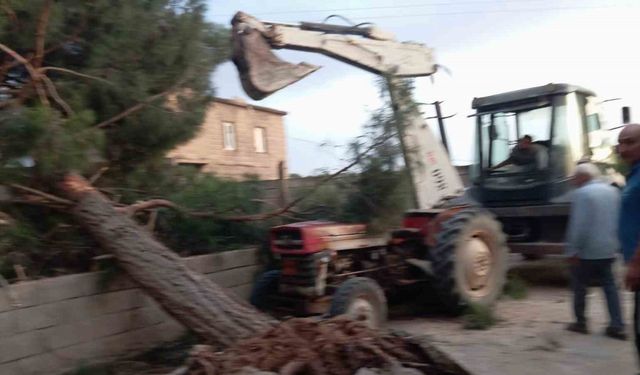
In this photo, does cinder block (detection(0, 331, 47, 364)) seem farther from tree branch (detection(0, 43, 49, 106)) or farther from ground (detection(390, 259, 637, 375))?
ground (detection(390, 259, 637, 375))

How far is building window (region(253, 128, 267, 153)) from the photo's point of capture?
31000 millimetres

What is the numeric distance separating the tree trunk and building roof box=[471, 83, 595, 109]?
5.57 meters

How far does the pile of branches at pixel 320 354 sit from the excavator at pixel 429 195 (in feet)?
3.60

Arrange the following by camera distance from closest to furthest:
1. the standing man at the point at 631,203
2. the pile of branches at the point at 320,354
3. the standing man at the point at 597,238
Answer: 1. the standing man at the point at 631,203
2. the pile of branches at the point at 320,354
3. the standing man at the point at 597,238

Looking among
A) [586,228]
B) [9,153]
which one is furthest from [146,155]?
[586,228]

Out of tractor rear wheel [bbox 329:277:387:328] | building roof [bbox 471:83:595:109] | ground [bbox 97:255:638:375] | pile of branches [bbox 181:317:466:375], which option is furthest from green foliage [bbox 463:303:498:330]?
building roof [bbox 471:83:595:109]

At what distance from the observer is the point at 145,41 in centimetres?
733

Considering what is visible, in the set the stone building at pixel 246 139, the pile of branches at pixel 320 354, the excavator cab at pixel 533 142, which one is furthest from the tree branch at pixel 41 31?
the stone building at pixel 246 139

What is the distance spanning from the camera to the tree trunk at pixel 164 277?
5.96 m

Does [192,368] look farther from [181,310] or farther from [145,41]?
[145,41]

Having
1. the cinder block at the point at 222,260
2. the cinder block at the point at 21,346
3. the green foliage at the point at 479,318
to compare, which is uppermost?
the cinder block at the point at 222,260

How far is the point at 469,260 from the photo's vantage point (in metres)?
8.09

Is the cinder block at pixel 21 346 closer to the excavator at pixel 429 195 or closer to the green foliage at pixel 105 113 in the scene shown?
→ the green foliage at pixel 105 113

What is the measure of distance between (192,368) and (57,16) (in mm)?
3413
